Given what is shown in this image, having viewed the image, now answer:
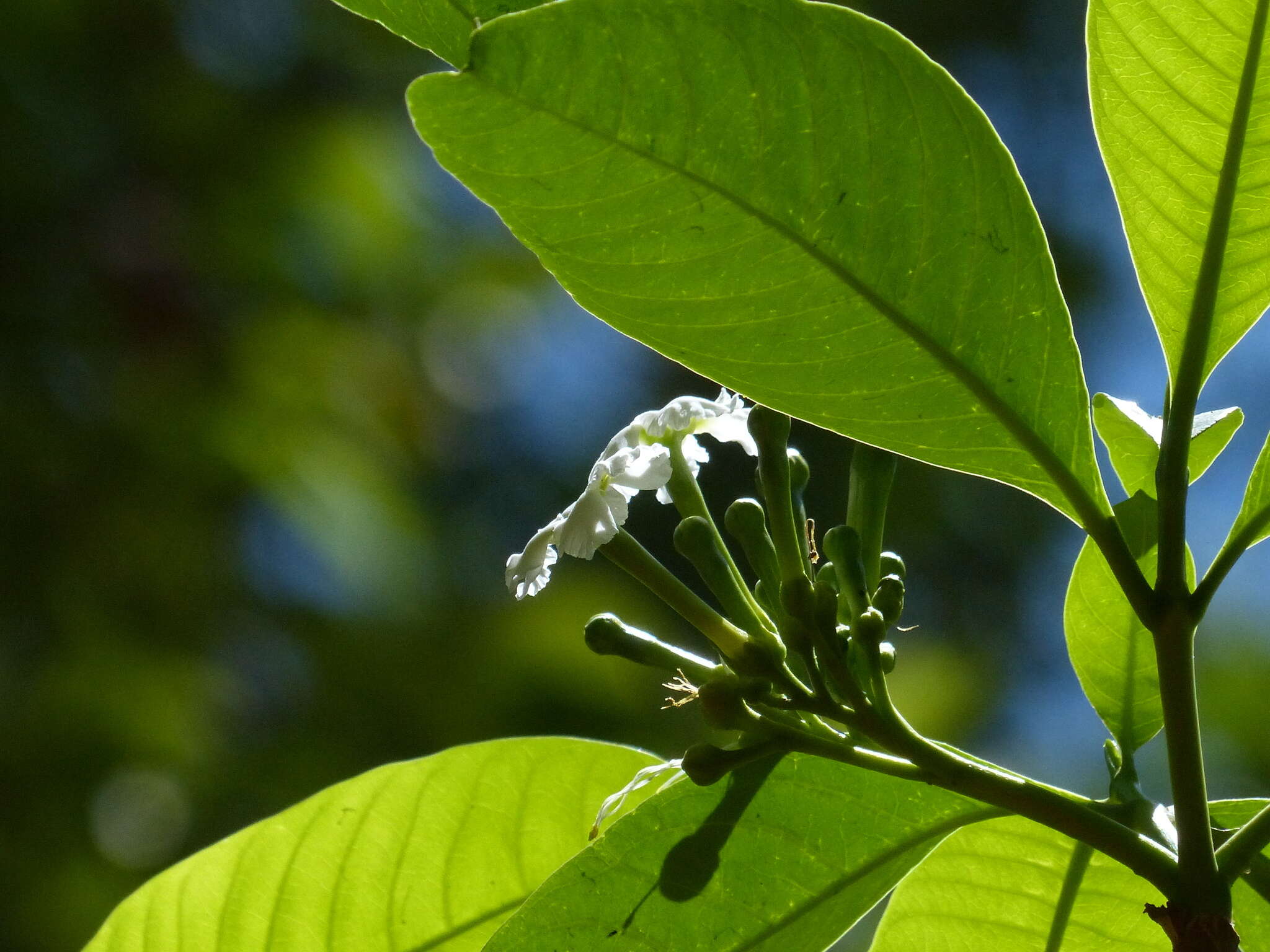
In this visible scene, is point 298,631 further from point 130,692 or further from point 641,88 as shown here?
point 641,88

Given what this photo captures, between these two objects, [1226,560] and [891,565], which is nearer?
[1226,560]

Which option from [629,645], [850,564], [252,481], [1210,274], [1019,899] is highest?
[1210,274]

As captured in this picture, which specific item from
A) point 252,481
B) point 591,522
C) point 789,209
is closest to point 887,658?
point 591,522

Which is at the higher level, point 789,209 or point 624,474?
point 789,209

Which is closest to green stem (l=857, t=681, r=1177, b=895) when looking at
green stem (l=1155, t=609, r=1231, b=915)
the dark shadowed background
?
green stem (l=1155, t=609, r=1231, b=915)

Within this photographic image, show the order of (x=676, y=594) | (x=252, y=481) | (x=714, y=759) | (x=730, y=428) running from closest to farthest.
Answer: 1. (x=714, y=759)
2. (x=676, y=594)
3. (x=730, y=428)
4. (x=252, y=481)

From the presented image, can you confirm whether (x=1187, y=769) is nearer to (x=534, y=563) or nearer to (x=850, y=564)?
(x=850, y=564)

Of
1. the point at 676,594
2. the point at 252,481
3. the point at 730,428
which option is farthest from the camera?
the point at 252,481

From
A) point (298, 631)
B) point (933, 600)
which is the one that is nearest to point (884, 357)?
point (298, 631)
